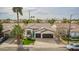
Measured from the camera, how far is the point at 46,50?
11.1 ft

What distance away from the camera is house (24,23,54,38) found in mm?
3367

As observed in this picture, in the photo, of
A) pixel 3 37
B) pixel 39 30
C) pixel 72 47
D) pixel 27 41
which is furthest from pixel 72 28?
pixel 3 37

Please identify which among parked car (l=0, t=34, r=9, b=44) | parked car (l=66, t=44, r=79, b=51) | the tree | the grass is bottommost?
parked car (l=66, t=44, r=79, b=51)

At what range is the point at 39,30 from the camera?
339 centimetres

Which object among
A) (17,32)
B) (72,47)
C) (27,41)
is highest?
(17,32)

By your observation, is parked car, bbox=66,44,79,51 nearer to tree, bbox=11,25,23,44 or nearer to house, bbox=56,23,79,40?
house, bbox=56,23,79,40

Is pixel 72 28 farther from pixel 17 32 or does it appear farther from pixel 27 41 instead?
pixel 17 32

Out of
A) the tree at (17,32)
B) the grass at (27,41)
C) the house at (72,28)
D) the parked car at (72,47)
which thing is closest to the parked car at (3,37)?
the tree at (17,32)

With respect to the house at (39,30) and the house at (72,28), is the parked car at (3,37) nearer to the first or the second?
the house at (39,30)

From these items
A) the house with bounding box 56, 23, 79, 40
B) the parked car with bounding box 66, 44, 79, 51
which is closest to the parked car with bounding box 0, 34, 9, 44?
the house with bounding box 56, 23, 79, 40

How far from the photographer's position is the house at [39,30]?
337 cm

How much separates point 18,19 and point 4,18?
0.83 ft
